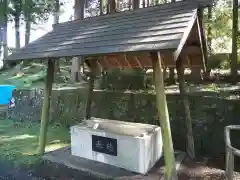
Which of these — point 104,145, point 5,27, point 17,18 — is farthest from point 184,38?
point 17,18

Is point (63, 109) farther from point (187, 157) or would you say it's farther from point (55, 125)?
point (187, 157)

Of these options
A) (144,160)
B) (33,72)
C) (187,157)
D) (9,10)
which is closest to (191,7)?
(144,160)

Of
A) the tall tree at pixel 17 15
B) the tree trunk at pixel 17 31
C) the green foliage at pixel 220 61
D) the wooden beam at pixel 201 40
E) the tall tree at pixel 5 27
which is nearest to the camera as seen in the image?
the wooden beam at pixel 201 40

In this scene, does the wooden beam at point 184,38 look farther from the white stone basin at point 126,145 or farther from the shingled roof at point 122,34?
the white stone basin at point 126,145

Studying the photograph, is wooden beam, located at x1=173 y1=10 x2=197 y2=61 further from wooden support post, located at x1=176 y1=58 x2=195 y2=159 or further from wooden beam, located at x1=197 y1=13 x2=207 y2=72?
wooden support post, located at x1=176 y1=58 x2=195 y2=159

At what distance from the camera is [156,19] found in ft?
13.8

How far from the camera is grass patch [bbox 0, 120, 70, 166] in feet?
18.0

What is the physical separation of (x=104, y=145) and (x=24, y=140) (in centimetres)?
346

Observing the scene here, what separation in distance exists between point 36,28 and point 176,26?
2185 centimetres

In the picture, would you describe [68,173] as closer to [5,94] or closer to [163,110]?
[163,110]

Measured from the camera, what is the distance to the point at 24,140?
22.9 ft

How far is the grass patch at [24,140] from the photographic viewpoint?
5498 mm

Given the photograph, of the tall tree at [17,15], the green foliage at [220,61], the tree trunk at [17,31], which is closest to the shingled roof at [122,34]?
the green foliage at [220,61]

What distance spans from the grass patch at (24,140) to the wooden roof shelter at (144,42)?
0.52 metres
